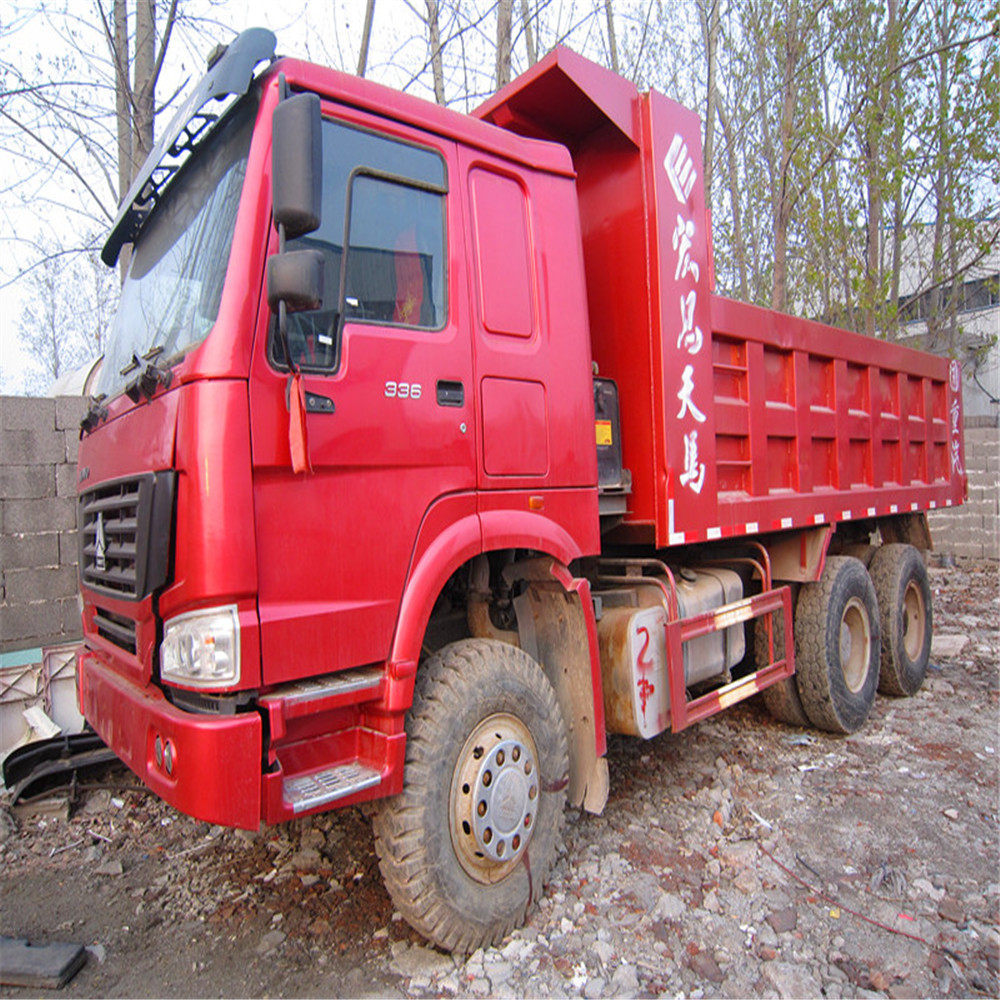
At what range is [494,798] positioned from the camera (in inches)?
103

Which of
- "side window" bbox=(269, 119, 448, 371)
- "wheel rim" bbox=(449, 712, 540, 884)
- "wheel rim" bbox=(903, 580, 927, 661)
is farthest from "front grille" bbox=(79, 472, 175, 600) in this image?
"wheel rim" bbox=(903, 580, 927, 661)

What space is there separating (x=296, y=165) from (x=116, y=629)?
1.66 meters

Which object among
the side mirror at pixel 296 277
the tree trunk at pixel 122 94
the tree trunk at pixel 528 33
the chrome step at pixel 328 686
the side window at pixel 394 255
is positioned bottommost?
the chrome step at pixel 328 686

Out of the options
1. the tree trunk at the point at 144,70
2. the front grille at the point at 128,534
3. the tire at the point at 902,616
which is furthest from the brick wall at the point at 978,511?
the front grille at the point at 128,534

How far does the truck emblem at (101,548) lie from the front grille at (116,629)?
175mm

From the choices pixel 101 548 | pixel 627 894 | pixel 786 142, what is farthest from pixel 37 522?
pixel 786 142

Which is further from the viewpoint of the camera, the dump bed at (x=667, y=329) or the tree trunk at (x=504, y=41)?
the tree trunk at (x=504, y=41)

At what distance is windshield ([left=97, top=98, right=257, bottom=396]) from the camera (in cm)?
237

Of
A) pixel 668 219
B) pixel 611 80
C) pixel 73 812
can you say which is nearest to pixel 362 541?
pixel 668 219

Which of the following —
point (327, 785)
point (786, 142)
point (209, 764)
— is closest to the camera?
point (209, 764)

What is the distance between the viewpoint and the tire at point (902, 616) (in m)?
5.53

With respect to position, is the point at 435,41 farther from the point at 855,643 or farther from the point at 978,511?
the point at 978,511

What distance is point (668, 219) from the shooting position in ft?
11.7

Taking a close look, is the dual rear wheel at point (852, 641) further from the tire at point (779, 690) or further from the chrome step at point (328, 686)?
the chrome step at point (328, 686)
